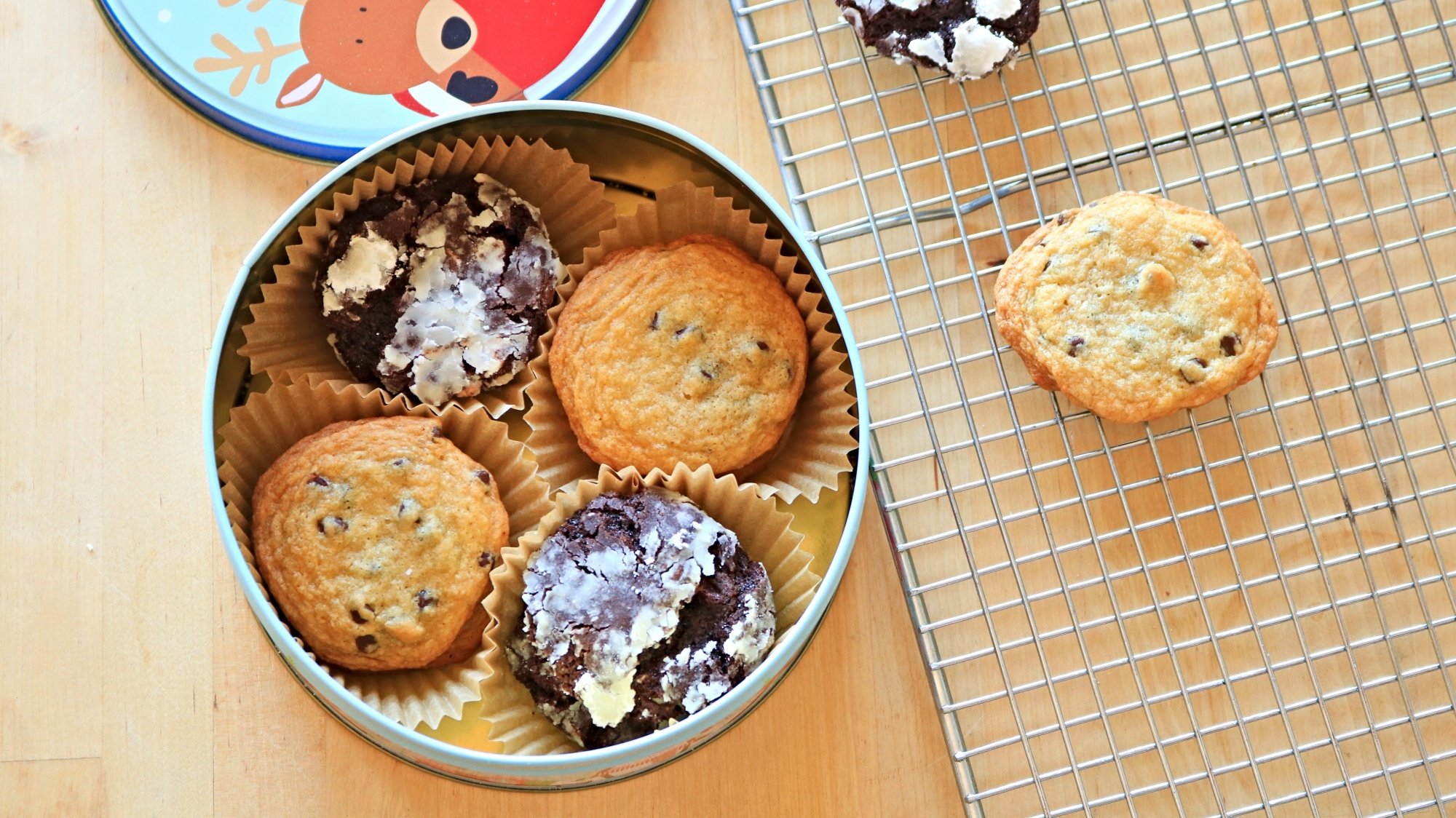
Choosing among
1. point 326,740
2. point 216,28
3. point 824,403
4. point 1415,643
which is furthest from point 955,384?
point 216,28

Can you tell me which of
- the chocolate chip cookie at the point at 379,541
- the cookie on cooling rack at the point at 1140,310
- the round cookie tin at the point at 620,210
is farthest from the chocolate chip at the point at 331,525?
the cookie on cooling rack at the point at 1140,310

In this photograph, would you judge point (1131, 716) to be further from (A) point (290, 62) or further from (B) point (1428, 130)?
(A) point (290, 62)

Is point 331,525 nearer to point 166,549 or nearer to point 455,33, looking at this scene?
point 166,549

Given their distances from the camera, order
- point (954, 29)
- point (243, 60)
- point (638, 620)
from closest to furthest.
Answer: point (638, 620) < point (954, 29) < point (243, 60)

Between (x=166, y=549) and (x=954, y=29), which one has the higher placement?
(x=954, y=29)

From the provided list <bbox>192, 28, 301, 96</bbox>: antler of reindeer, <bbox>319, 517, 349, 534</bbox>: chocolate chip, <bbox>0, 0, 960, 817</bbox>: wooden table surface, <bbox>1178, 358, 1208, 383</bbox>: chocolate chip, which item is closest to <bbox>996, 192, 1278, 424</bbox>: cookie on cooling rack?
<bbox>1178, 358, 1208, 383</bbox>: chocolate chip

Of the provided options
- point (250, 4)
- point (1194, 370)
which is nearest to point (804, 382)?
point (1194, 370)

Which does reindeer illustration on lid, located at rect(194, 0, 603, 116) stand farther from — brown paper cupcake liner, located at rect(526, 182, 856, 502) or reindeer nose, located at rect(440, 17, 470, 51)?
brown paper cupcake liner, located at rect(526, 182, 856, 502)
